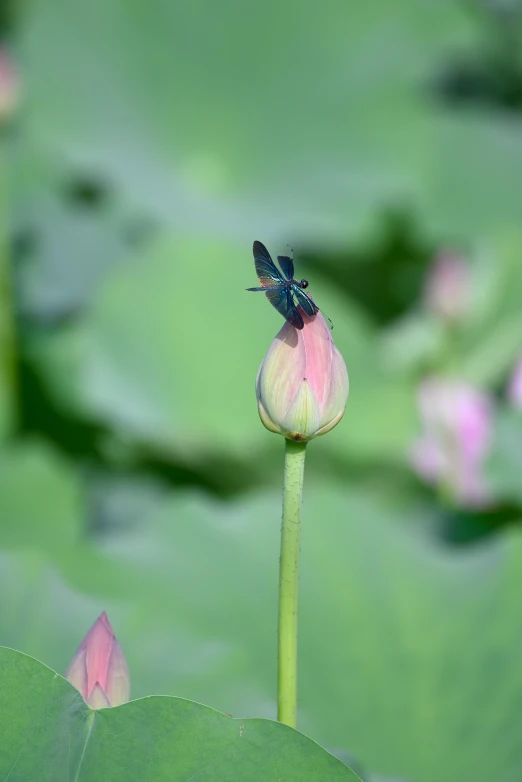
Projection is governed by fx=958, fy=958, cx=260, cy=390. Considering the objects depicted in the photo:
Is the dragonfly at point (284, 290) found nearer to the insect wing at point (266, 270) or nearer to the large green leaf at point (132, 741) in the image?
the insect wing at point (266, 270)

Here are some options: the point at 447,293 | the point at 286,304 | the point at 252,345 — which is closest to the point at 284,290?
the point at 286,304

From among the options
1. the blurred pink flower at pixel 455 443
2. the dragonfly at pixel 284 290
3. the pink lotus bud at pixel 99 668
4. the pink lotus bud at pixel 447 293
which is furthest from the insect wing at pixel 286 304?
the pink lotus bud at pixel 447 293

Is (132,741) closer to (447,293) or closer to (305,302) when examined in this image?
(305,302)

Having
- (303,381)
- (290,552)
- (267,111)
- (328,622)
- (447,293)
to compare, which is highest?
(267,111)

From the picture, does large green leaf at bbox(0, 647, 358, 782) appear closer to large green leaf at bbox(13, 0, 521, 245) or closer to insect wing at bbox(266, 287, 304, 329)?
insect wing at bbox(266, 287, 304, 329)

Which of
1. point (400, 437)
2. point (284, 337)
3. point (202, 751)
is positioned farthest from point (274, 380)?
point (400, 437)

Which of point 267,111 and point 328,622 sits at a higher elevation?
point 267,111

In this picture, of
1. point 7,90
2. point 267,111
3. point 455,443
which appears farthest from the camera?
point 267,111
